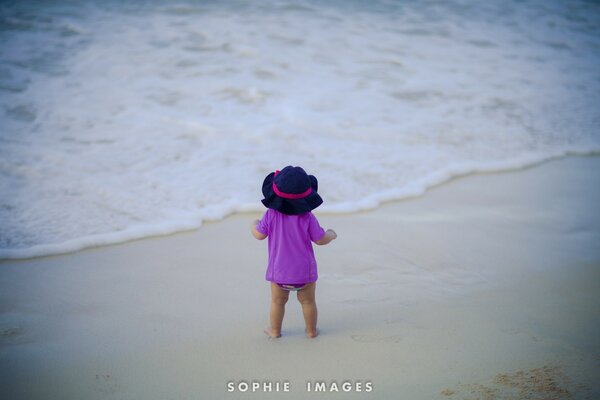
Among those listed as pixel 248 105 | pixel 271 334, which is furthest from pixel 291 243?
pixel 248 105

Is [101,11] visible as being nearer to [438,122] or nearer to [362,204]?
[438,122]

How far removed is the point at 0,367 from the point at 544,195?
4.51 meters

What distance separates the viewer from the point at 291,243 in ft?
9.70

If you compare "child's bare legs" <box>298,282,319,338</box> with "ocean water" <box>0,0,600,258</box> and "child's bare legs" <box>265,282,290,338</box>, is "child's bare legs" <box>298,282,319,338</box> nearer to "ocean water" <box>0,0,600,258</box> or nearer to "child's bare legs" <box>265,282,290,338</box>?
"child's bare legs" <box>265,282,290,338</box>

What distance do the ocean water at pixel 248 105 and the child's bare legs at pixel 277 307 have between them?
1.64 meters

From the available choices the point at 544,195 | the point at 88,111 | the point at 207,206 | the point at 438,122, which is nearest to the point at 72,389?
the point at 207,206

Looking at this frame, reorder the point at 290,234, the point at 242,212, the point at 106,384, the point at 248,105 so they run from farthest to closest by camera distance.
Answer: the point at 248,105 → the point at 242,212 → the point at 290,234 → the point at 106,384

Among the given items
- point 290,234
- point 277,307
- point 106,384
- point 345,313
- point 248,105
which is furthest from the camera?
point 248,105

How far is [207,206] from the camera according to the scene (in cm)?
486

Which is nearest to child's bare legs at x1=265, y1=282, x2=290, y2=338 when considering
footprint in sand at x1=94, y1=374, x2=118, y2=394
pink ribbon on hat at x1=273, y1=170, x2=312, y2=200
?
pink ribbon on hat at x1=273, y1=170, x2=312, y2=200

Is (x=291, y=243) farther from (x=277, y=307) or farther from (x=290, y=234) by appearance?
(x=277, y=307)

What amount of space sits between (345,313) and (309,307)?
403 mm

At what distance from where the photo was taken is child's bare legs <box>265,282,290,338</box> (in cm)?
306

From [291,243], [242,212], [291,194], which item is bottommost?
[242,212]
